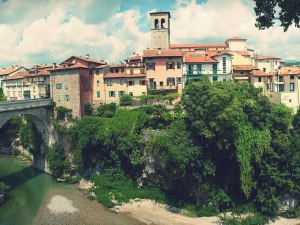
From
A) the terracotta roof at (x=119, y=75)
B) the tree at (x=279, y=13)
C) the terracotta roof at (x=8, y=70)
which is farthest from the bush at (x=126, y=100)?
the terracotta roof at (x=8, y=70)

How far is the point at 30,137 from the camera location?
47.6 m

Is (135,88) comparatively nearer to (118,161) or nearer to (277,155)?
(118,161)

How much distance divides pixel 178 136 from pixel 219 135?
4.28 meters

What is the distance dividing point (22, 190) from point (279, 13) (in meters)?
34.5

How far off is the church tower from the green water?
29.7 meters

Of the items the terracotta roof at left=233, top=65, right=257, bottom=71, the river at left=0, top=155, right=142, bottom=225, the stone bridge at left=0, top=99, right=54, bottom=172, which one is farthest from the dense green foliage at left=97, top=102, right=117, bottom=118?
the terracotta roof at left=233, top=65, right=257, bottom=71

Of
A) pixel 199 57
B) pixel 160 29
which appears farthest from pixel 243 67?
pixel 160 29

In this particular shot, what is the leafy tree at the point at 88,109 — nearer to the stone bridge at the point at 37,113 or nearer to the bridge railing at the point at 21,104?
the stone bridge at the point at 37,113

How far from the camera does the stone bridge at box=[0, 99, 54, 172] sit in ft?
124

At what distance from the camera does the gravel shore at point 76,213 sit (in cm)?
2917

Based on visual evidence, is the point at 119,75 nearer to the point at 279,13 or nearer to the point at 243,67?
the point at 243,67

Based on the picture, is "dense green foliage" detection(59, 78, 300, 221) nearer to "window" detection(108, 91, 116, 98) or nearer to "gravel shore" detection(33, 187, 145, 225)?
"gravel shore" detection(33, 187, 145, 225)

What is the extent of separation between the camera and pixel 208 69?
155 ft

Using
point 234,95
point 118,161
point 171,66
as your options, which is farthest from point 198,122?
point 171,66
